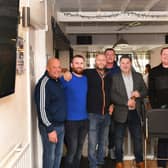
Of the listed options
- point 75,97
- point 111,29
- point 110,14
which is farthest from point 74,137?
point 111,29

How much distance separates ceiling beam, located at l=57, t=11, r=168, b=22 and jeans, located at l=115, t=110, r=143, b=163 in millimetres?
4100

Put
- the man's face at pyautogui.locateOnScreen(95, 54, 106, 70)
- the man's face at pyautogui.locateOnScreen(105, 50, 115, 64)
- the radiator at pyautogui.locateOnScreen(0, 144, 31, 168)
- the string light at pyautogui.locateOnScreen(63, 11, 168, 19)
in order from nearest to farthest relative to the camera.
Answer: the radiator at pyautogui.locateOnScreen(0, 144, 31, 168) < the man's face at pyautogui.locateOnScreen(95, 54, 106, 70) < the man's face at pyautogui.locateOnScreen(105, 50, 115, 64) < the string light at pyautogui.locateOnScreen(63, 11, 168, 19)

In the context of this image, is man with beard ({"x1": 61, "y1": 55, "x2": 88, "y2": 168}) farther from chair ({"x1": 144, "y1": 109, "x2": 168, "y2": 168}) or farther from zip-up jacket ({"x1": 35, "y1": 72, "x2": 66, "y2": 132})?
chair ({"x1": 144, "y1": 109, "x2": 168, "y2": 168})

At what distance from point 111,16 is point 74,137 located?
462 centimetres

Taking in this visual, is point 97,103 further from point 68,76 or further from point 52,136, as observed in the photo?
point 52,136

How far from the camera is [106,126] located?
13.6ft

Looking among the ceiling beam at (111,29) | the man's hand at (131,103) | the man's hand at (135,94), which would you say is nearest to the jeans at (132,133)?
the man's hand at (131,103)

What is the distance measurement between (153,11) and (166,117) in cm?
465

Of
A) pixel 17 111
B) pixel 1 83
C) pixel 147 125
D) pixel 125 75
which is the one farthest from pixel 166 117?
pixel 1 83

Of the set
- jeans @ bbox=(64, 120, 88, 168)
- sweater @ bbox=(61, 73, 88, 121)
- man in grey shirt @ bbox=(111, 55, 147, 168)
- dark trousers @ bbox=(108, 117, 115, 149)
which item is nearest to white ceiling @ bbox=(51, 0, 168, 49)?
man in grey shirt @ bbox=(111, 55, 147, 168)

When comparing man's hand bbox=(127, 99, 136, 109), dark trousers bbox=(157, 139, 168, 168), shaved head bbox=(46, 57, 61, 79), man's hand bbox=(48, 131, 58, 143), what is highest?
shaved head bbox=(46, 57, 61, 79)

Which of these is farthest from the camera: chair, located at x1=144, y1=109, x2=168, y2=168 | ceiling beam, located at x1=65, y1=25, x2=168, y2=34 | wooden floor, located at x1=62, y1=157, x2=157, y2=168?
ceiling beam, located at x1=65, y1=25, x2=168, y2=34

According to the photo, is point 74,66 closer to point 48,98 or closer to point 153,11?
point 48,98

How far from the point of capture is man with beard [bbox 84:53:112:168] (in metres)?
3.94
